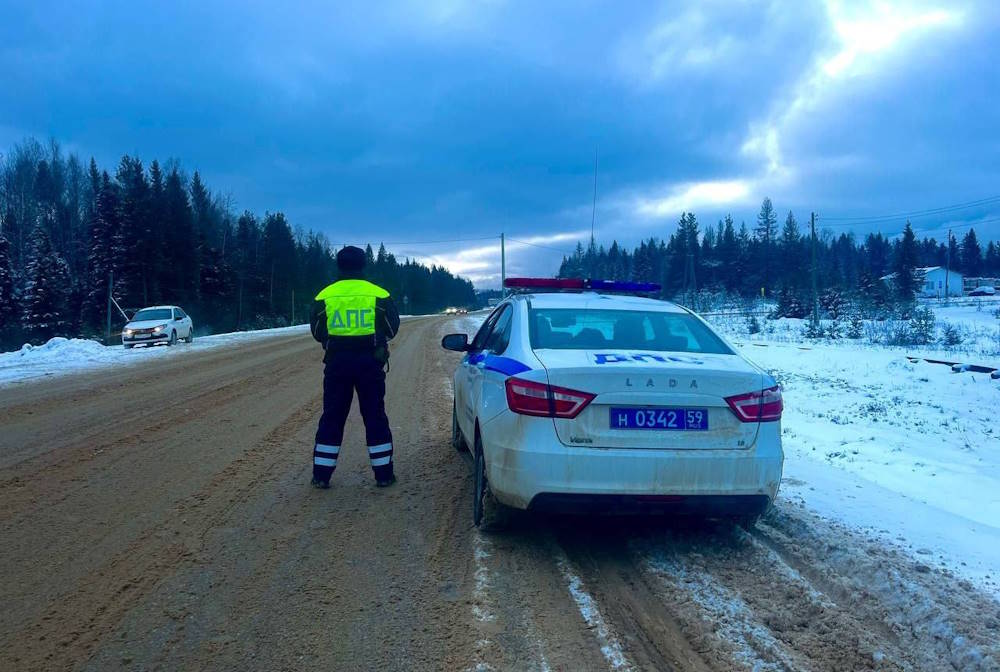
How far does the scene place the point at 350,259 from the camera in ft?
19.6

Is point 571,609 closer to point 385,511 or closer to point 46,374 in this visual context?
point 385,511

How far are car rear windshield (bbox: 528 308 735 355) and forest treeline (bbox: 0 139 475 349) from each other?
165 feet

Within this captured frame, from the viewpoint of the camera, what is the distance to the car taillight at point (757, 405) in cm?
400

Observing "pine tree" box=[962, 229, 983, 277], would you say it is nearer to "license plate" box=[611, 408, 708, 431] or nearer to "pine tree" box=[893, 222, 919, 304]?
"pine tree" box=[893, 222, 919, 304]

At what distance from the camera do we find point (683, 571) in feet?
13.0

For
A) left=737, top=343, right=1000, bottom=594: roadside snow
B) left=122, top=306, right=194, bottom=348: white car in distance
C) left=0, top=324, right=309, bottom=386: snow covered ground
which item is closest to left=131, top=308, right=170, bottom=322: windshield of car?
left=122, top=306, right=194, bottom=348: white car in distance

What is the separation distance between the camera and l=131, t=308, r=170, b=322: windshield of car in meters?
26.6

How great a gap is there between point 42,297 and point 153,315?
2680cm

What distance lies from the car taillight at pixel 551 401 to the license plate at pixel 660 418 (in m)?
0.20

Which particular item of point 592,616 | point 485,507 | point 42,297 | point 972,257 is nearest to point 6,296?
point 42,297

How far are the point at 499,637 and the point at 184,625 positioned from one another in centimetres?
150

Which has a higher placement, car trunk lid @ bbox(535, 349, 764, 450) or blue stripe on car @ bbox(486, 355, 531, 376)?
blue stripe on car @ bbox(486, 355, 531, 376)

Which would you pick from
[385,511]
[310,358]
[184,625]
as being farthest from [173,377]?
[184,625]

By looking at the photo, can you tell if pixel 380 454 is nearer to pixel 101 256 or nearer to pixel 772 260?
pixel 101 256
